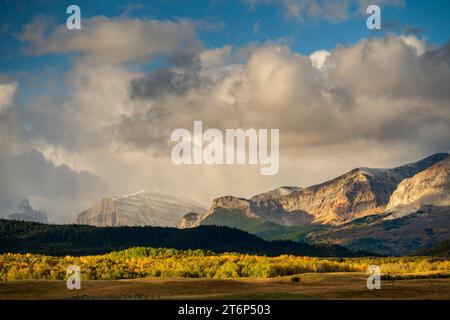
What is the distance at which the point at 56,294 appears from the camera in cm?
14912

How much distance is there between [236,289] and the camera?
508 ft

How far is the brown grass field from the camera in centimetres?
13625

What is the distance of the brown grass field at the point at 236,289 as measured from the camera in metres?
136
